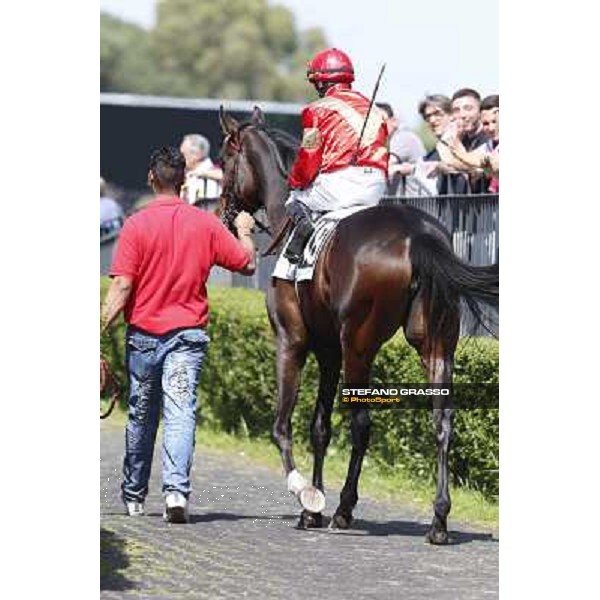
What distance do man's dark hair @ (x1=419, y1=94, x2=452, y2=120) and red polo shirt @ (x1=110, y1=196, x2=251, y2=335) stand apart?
4.02 m

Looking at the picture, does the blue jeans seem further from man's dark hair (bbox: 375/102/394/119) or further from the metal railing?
man's dark hair (bbox: 375/102/394/119)

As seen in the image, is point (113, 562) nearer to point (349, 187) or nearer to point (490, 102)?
point (349, 187)

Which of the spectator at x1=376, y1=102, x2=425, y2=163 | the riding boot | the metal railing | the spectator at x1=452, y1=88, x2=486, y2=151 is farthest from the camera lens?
the spectator at x1=376, y1=102, x2=425, y2=163

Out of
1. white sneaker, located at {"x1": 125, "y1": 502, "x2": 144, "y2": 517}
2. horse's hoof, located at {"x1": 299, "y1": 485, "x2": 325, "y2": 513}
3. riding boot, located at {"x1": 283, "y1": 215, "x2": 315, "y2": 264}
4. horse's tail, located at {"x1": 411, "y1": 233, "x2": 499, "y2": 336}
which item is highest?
riding boot, located at {"x1": 283, "y1": 215, "x2": 315, "y2": 264}

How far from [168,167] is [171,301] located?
72 cm

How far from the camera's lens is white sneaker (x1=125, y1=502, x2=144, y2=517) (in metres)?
11.6

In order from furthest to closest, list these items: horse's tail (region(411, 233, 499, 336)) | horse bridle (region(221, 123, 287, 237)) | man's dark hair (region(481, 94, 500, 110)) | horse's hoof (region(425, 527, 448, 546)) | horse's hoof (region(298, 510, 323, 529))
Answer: man's dark hair (region(481, 94, 500, 110))
horse bridle (region(221, 123, 287, 237))
horse's hoof (region(298, 510, 323, 529))
horse's tail (region(411, 233, 499, 336))
horse's hoof (region(425, 527, 448, 546))

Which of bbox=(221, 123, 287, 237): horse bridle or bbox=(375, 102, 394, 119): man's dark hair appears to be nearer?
bbox=(221, 123, 287, 237): horse bridle

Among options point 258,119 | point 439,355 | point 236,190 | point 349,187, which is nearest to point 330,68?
point 349,187

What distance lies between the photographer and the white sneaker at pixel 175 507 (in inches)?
445

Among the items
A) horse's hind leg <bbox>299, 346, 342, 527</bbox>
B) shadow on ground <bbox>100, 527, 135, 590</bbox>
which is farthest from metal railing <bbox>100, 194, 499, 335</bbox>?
shadow on ground <bbox>100, 527, 135, 590</bbox>

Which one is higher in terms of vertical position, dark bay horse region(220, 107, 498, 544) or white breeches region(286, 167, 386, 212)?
white breeches region(286, 167, 386, 212)
